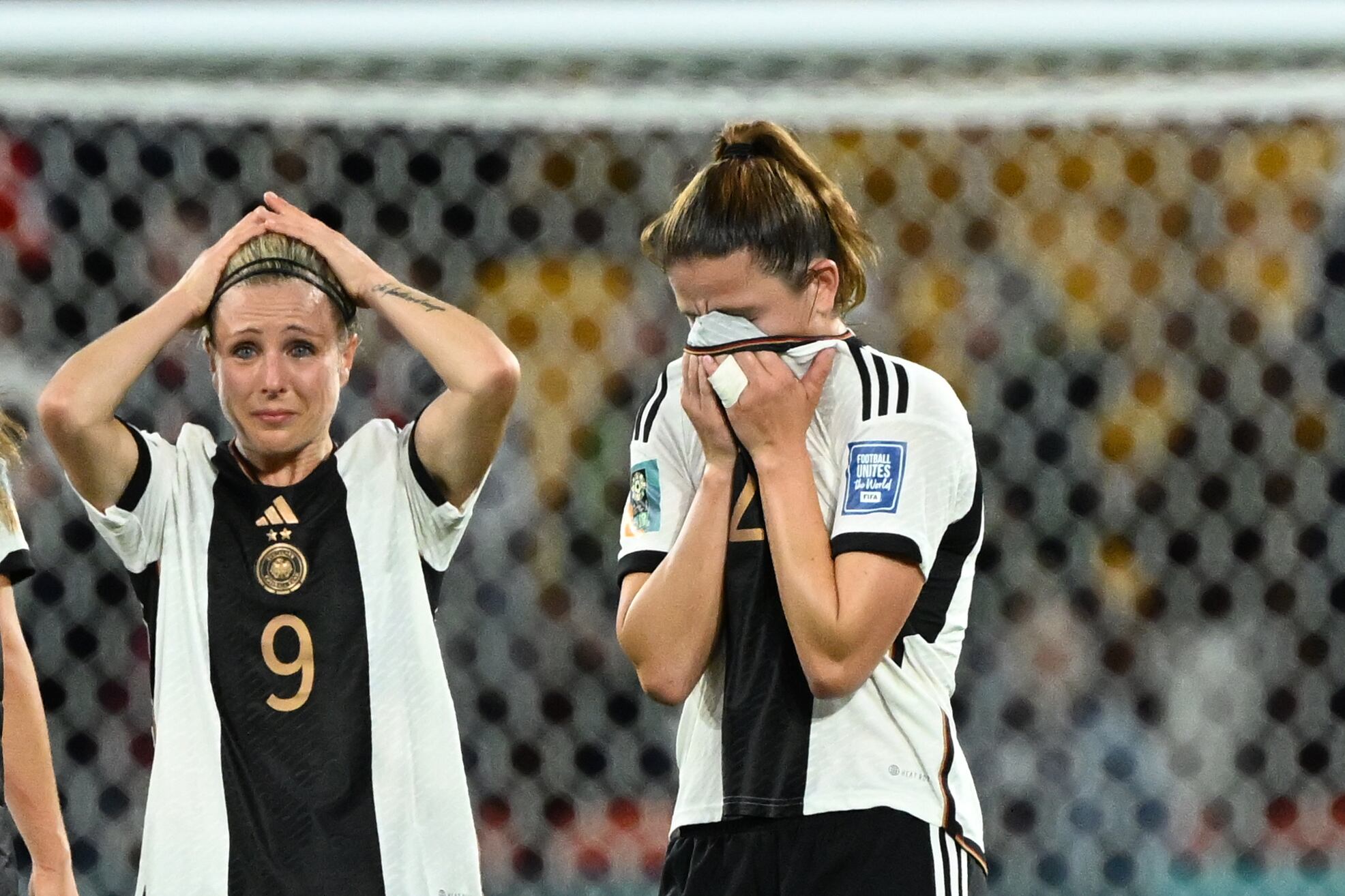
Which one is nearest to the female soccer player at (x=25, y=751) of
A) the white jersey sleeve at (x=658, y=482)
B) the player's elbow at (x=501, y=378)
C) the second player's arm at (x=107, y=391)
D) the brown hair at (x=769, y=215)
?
the second player's arm at (x=107, y=391)

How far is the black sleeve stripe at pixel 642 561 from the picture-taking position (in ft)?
5.17

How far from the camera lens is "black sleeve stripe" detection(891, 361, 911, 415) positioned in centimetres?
153

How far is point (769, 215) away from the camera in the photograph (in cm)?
154

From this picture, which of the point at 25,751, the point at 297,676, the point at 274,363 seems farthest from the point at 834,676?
the point at 25,751

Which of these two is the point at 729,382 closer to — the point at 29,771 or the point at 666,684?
the point at 666,684

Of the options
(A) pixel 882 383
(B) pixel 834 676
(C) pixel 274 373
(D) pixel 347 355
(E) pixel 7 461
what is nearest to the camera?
(B) pixel 834 676

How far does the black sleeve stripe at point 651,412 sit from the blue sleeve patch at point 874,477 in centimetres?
23

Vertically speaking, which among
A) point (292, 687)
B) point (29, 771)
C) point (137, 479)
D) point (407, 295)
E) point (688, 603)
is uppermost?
point (407, 295)

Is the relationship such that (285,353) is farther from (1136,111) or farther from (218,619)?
(1136,111)

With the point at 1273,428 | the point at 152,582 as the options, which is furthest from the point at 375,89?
the point at 1273,428

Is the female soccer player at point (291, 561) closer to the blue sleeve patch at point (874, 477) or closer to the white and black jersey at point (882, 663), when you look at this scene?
the white and black jersey at point (882, 663)

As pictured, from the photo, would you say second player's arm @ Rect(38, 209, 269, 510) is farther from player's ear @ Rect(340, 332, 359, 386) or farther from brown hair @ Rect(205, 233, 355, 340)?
player's ear @ Rect(340, 332, 359, 386)

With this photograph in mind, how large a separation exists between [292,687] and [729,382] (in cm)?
55

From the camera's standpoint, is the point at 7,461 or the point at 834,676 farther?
the point at 7,461
